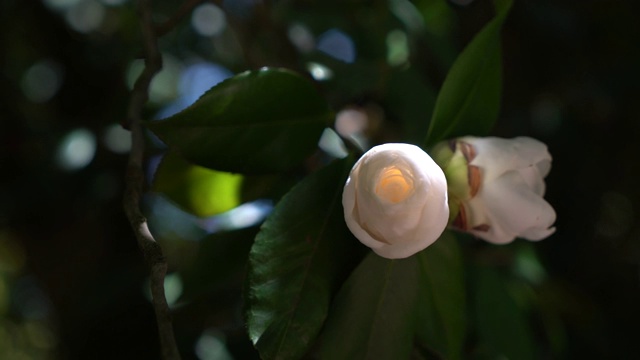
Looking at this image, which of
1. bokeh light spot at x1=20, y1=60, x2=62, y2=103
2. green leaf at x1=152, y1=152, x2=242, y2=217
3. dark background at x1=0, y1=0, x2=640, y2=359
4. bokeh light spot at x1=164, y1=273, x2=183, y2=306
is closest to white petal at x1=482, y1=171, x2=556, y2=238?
green leaf at x1=152, y1=152, x2=242, y2=217

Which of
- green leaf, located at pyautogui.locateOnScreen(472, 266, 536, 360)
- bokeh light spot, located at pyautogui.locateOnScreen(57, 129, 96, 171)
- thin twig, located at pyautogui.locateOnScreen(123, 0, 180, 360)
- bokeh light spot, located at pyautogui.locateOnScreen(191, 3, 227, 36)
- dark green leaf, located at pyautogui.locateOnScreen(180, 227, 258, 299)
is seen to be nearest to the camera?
thin twig, located at pyautogui.locateOnScreen(123, 0, 180, 360)

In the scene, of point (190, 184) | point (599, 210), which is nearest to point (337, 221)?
point (190, 184)

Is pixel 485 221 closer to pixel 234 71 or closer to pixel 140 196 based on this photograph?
pixel 140 196

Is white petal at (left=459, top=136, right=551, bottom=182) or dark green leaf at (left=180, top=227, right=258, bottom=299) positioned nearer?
white petal at (left=459, top=136, right=551, bottom=182)

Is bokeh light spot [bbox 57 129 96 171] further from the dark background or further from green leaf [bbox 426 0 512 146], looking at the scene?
green leaf [bbox 426 0 512 146]

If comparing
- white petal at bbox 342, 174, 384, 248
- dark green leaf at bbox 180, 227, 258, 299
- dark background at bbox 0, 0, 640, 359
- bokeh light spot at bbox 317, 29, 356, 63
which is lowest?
dark background at bbox 0, 0, 640, 359

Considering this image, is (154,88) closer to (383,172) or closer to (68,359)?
(68,359)
